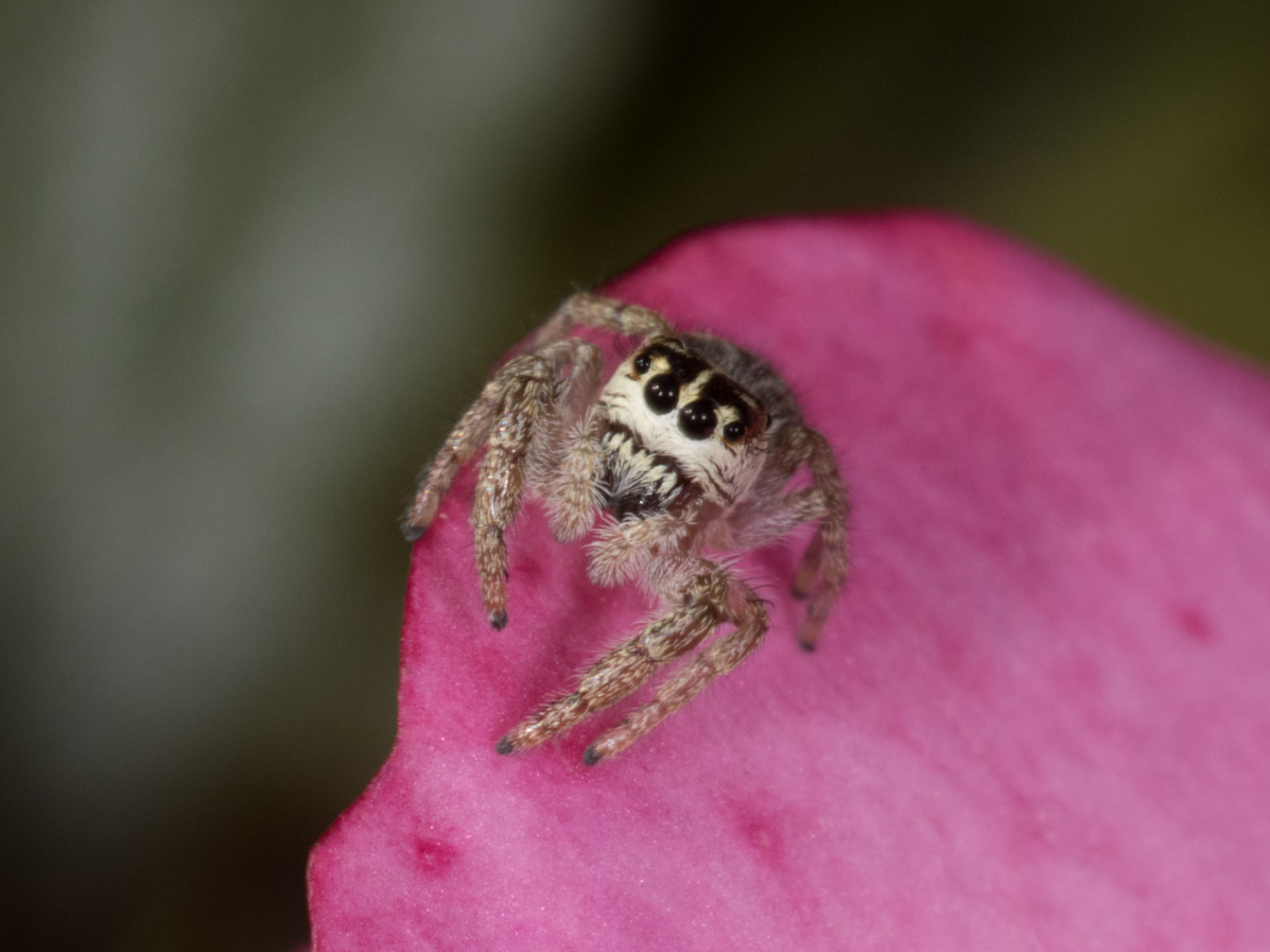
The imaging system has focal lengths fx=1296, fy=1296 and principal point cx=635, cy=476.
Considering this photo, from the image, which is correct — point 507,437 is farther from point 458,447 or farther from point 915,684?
point 915,684

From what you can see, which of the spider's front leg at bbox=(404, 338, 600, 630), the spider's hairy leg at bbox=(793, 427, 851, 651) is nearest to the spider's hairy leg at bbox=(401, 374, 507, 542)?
the spider's front leg at bbox=(404, 338, 600, 630)

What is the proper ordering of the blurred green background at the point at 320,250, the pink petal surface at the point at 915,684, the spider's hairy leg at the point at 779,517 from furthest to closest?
the blurred green background at the point at 320,250, the spider's hairy leg at the point at 779,517, the pink petal surface at the point at 915,684

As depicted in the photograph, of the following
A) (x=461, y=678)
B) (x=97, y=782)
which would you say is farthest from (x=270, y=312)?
(x=461, y=678)

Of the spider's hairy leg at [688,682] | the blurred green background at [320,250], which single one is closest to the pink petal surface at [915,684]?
the spider's hairy leg at [688,682]

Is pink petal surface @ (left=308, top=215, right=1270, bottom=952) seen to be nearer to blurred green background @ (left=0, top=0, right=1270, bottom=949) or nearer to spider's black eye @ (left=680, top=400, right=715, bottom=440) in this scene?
spider's black eye @ (left=680, top=400, right=715, bottom=440)

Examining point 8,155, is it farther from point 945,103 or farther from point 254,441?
point 945,103

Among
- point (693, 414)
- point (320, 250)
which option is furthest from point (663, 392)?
point (320, 250)

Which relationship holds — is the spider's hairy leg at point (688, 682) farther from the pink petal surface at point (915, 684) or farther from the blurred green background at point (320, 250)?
the blurred green background at point (320, 250)
